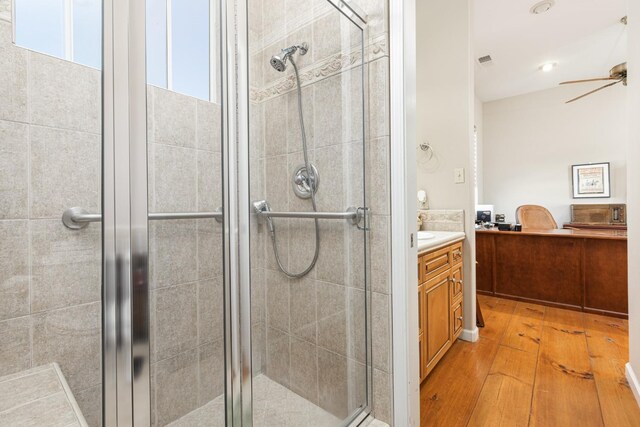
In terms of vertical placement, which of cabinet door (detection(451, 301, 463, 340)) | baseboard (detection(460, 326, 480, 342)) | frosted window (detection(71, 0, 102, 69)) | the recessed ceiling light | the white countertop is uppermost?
the recessed ceiling light

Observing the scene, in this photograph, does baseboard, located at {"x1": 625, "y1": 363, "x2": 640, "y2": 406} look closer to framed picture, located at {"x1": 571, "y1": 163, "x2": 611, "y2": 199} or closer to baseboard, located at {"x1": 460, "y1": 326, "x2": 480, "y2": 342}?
baseboard, located at {"x1": 460, "y1": 326, "x2": 480, "y2": 342}

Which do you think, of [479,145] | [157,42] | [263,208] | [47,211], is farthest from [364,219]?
[479,145]

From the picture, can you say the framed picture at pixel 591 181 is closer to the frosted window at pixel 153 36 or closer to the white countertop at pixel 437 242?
the white countertop at pixel 437 242

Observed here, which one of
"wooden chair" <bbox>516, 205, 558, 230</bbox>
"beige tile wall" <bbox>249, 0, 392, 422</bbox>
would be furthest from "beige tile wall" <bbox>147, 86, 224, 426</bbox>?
"wooden chair" <bbox>516, 205, 558, 230</bbox>

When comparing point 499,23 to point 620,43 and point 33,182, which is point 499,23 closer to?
point 620,43

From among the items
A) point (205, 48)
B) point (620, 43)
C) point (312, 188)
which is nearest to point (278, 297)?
point (312, 188)

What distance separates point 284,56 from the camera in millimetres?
1198

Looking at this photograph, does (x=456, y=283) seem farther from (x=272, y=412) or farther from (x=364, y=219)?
(x=272, y=412)

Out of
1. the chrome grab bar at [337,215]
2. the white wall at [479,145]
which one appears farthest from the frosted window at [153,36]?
the white wall at [479,145]

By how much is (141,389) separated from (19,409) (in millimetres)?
333

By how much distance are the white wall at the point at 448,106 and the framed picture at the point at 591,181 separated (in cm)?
335

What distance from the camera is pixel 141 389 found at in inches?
26.8

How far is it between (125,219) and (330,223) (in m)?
0.77

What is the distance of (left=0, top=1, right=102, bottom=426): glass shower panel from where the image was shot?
0.92 metres
